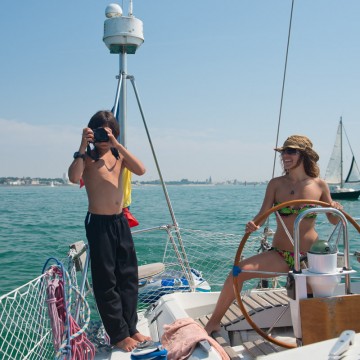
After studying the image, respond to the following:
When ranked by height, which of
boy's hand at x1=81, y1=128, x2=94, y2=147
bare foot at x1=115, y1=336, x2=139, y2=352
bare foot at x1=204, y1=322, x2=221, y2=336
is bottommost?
bare foot at x1=115, y1=336, x2=139, y2=352

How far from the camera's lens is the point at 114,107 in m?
4.25

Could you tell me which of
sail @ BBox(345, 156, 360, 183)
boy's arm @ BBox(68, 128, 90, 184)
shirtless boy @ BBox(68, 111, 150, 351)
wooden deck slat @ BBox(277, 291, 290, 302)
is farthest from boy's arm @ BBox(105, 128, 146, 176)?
sail @ BBox(345, 156, 360, 183)

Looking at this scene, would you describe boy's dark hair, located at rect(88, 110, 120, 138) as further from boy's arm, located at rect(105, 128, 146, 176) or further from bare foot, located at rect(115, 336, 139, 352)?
bare foot, located at rect(115, 336, 139, 352)

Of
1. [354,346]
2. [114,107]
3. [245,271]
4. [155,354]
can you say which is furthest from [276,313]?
[114,107]

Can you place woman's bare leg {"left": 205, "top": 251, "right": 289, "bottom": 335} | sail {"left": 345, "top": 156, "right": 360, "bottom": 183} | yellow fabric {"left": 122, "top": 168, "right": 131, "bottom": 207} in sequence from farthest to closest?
sail {"left": 345, "top": 156, "right": 360, "bottom": 183}, yellow fabric {"left": 122, "top": 168, "right": 131, "bottom": 207}, woman's bare leg {"left": 205, "top": 251, "right": 289, "bottom": 335}

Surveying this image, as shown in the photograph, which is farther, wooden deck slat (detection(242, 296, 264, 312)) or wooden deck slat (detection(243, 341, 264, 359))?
wooden deck slat (detection(242, 296, 264, 312))

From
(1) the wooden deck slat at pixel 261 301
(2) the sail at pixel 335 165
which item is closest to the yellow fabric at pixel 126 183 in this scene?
(1) the wooden deck slat at pixel 261 301

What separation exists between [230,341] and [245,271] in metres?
0.70

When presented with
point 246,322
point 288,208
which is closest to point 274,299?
point 246,322

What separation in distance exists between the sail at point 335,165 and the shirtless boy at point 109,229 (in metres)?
49.6

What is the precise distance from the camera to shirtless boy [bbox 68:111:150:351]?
9.82ft

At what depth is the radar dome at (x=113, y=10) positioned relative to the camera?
4.23m

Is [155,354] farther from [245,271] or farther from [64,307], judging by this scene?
[245,271]

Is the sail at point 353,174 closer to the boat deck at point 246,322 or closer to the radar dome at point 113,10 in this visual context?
the radar dome at point 113,10
